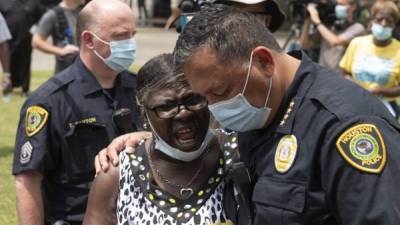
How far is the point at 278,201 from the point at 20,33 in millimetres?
10117

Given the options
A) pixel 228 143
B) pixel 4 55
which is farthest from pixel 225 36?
pixel 4 55

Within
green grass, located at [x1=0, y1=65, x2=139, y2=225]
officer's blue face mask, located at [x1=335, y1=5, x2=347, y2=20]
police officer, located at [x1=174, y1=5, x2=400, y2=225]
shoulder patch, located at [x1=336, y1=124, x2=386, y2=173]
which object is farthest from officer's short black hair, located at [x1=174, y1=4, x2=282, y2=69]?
officer's blue face mask, located at [x1=335, y1=5, x2=347, y2=20]

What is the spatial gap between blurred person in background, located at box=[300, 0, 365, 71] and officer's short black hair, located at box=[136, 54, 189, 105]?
6.02 metres

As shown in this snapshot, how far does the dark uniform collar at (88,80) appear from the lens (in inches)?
140

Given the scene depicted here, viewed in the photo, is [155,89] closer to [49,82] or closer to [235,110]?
[235,110]

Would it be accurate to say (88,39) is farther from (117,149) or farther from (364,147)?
(364,147)

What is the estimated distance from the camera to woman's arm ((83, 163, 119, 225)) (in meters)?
2.76

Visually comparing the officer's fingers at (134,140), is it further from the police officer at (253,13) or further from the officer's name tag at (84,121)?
the officer's name tag at (84,121)

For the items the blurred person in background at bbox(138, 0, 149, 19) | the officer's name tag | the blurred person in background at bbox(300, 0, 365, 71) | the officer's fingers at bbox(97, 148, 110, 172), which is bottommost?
the blurred person in background at bbox(138, 0, 149, 19)

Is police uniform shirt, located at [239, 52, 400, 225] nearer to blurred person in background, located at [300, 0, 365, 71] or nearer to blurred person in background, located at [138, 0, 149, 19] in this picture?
blurred person in background, located at [300, 0, 365, 71]

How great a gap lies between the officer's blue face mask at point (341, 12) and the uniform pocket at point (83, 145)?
5.93 m

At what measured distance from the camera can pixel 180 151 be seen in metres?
2.71

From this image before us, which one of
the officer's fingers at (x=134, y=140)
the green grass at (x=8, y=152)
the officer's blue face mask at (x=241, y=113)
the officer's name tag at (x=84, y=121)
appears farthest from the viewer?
the green grass at (x=8, y=152)

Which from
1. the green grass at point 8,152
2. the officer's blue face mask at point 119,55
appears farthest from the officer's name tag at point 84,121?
the green grass at point 8,152
